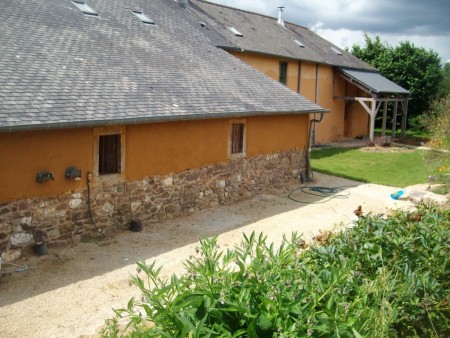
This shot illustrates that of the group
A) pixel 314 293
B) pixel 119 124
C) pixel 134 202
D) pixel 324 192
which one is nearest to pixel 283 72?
pixel 324 192

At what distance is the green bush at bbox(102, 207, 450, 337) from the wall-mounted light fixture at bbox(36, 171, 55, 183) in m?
4.59

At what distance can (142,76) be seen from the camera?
38.7 ft

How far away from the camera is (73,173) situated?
9.01 metres

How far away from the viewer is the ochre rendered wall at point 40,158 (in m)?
8.00

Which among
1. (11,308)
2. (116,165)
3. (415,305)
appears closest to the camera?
(415,305)

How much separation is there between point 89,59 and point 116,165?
295cm

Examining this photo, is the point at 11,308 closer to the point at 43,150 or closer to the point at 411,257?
the point at 43,150

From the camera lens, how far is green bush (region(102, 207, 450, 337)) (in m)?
3.82

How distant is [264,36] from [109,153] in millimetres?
15060

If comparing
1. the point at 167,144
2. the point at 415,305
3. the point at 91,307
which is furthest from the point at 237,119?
the point at 415,305

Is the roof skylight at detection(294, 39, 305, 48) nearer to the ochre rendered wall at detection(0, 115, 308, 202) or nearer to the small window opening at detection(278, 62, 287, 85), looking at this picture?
the small window opening at detection(278, 62, 287, 85)

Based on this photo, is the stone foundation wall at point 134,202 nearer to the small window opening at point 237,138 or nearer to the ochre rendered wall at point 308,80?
the small window opening at point 237,138

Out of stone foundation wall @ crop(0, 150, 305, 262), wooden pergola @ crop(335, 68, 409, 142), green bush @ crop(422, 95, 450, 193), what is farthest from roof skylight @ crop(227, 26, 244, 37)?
green bush @ crop(422, 95, 450, 193)

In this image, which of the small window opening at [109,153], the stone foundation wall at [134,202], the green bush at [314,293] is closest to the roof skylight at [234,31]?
the stone foundation wall at [134,202]
